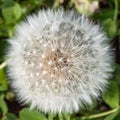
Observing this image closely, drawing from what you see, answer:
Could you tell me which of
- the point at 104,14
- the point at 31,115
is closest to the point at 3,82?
the point at 31,115

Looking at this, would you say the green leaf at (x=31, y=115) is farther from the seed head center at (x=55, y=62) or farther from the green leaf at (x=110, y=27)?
the green leaf at (x=110, y=27)

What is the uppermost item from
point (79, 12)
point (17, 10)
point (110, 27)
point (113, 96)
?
point (17, 10)

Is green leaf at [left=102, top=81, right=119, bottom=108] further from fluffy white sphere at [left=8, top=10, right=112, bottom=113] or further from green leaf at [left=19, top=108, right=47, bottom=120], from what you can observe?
green leaf at [left=19, top=108, right=47, bottom=120]

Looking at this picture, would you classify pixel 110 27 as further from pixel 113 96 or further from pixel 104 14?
pixel 113 96

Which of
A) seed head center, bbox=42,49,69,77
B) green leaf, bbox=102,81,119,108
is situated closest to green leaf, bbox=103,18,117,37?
green leaf, bbox=102,81,119,108

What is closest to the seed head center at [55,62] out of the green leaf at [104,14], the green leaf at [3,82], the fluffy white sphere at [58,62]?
the fluffy white sphere at [58,62]

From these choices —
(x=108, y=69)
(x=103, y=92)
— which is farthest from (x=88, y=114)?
(x=108, y=69)
